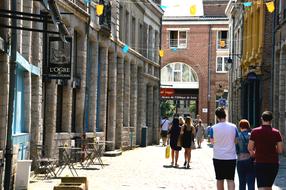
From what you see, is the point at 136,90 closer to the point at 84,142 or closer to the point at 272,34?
the point at 272,34

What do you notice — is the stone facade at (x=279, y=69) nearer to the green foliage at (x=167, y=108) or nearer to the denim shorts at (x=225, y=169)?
the denim shorts at (x=225, y=169)

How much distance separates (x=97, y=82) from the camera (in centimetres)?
2809

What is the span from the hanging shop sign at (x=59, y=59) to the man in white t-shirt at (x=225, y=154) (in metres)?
7.12

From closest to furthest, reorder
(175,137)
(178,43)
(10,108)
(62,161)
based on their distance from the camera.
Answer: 1. (10,108)
2. (62,161)
3. (175,137)
4. (178,43)

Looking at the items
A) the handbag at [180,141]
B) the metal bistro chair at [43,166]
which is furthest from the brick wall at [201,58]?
the metal bistro chair at [43,166]

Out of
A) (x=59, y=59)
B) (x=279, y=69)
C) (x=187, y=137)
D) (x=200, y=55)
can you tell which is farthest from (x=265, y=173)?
(x=200, y=55)

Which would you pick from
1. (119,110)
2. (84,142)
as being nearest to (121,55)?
(119,110)

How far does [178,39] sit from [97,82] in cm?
3884

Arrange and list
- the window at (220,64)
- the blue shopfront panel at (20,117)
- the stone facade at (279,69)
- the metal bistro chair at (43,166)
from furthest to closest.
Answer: the window at (220,64) < the stone facade at (279,69) < the metal bistro chair at (43,166) < the blue shopfront panel at (20,117)

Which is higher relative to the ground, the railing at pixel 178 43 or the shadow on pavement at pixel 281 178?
the railing at pixel 178 43

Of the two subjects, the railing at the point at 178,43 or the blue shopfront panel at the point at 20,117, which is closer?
the blue shopfront panel at the point at 20,117

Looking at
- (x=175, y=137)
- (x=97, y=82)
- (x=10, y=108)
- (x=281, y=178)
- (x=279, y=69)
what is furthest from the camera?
(x=279, y=69)

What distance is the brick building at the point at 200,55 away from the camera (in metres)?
65.4

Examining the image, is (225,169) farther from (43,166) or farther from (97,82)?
(97,82)
